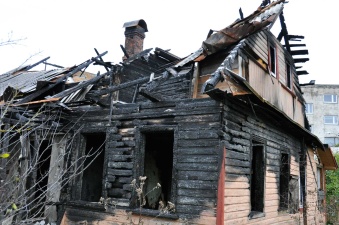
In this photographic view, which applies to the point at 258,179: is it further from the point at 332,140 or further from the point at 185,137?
the point at 332,140

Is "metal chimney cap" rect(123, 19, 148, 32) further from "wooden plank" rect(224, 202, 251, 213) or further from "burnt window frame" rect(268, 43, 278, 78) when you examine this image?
"wooden plank" rect(224, 202, 251, 213)

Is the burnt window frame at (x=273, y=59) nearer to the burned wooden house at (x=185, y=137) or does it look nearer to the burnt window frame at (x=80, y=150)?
the burned wooden house at (x=185, y=137)

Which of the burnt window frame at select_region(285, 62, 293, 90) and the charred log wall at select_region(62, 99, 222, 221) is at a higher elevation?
the burnt window frame at select_region(285, 62, 293, 90)

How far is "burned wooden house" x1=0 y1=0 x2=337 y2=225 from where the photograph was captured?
7145mm

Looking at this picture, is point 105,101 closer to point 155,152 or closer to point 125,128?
point 125,128

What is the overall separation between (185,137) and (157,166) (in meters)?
4.02

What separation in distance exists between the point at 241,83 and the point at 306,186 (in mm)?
7518

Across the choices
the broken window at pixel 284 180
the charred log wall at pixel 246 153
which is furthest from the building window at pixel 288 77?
the broken window at pixel 284 180

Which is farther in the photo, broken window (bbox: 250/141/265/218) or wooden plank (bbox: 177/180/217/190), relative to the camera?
broken window (bbox: 250/141/265/218)

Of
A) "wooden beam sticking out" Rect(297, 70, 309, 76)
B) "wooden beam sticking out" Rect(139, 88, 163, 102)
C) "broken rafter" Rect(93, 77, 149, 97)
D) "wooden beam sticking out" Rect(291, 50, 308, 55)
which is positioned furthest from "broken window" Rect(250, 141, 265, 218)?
"wooden beam sticking out" Rect(297, 70, 309, 76)

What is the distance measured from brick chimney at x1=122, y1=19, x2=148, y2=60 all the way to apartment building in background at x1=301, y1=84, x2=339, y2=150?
3078cm

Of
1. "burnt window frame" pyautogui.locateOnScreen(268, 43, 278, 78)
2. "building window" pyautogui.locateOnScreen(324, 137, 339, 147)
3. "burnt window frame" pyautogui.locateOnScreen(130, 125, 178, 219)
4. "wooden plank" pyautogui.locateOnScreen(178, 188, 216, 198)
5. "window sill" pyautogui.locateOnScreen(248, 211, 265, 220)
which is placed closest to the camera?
"wooden plank" pyautogui.locateOnScreen(178, 188, 216, 198)

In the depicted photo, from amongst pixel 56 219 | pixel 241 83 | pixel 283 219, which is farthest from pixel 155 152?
pixel 241 83

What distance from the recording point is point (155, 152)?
443 inches
